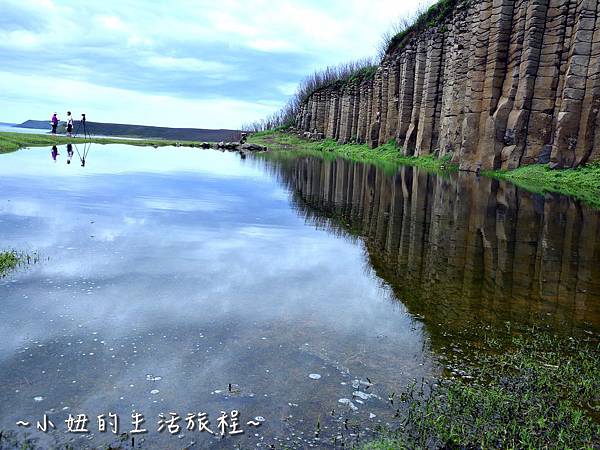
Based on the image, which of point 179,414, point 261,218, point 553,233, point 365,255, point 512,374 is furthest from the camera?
point 261,218

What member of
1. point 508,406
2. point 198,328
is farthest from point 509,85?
point 508,406

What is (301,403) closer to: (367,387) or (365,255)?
(367,387)

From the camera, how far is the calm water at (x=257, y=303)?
12.8ft

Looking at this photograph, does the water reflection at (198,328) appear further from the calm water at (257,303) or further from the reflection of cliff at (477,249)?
the reflection of cliff at (477,249)

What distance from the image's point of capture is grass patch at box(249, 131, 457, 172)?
3416cm

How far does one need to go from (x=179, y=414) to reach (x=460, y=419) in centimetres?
197

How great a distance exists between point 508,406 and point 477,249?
5.84 m

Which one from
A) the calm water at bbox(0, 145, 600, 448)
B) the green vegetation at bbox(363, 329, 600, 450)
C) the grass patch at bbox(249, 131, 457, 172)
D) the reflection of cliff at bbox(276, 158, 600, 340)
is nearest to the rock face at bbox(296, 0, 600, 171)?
the grass patch at bbox(249, 131, 457, 172)

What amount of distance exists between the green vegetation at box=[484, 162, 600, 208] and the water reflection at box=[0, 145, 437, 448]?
13.9 metres

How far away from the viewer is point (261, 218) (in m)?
12.4

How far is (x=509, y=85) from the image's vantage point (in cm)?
2861

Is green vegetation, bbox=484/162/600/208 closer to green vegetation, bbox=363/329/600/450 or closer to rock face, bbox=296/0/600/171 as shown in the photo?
rock face, bbox=296/0/600/171

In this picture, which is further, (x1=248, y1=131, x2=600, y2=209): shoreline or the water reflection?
(x1=248, y1=131, x2=600, y2=209): shoreline

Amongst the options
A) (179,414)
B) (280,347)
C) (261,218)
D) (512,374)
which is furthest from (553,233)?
(179,414)
